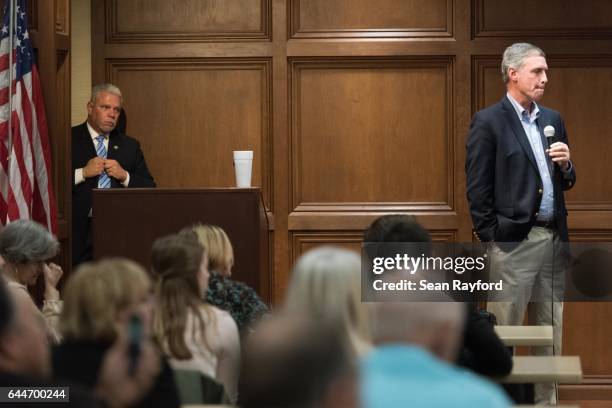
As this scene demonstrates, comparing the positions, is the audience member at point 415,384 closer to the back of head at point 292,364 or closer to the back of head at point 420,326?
the back of head at point 292,364

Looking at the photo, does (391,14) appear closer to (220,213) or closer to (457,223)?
(457,223)

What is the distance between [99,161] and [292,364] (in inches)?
200

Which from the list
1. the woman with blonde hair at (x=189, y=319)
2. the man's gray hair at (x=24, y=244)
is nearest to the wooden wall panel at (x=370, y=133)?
the man's gray hair at (x=24, y=244)

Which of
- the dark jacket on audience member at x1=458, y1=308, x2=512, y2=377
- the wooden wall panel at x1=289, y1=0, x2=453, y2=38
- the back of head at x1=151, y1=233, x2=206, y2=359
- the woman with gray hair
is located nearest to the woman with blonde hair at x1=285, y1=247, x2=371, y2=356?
the back of head at x1=151, y1=233, x2=206, y2=359

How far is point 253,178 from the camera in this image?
7266mm

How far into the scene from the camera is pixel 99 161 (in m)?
6.71

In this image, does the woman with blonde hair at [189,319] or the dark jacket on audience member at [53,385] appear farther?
the woman with blonde hair at [189,319]

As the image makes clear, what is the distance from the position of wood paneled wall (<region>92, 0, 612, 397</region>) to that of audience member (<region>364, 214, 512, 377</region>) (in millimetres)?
2967

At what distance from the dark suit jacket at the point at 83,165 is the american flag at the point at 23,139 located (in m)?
0.54

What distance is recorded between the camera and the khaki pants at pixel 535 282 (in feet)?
19.9

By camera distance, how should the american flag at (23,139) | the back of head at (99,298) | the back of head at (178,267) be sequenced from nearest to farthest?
the back of head at (99,298)
the back of head at (178,267)
the american flag at (23,139)

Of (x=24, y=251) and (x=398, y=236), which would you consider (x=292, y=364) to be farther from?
(x=24, y=251)

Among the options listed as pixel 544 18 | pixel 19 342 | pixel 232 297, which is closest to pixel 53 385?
pixel 19 342

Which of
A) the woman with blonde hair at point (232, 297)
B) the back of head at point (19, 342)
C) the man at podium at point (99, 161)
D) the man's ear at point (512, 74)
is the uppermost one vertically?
the man's ear at point (512, 74)
